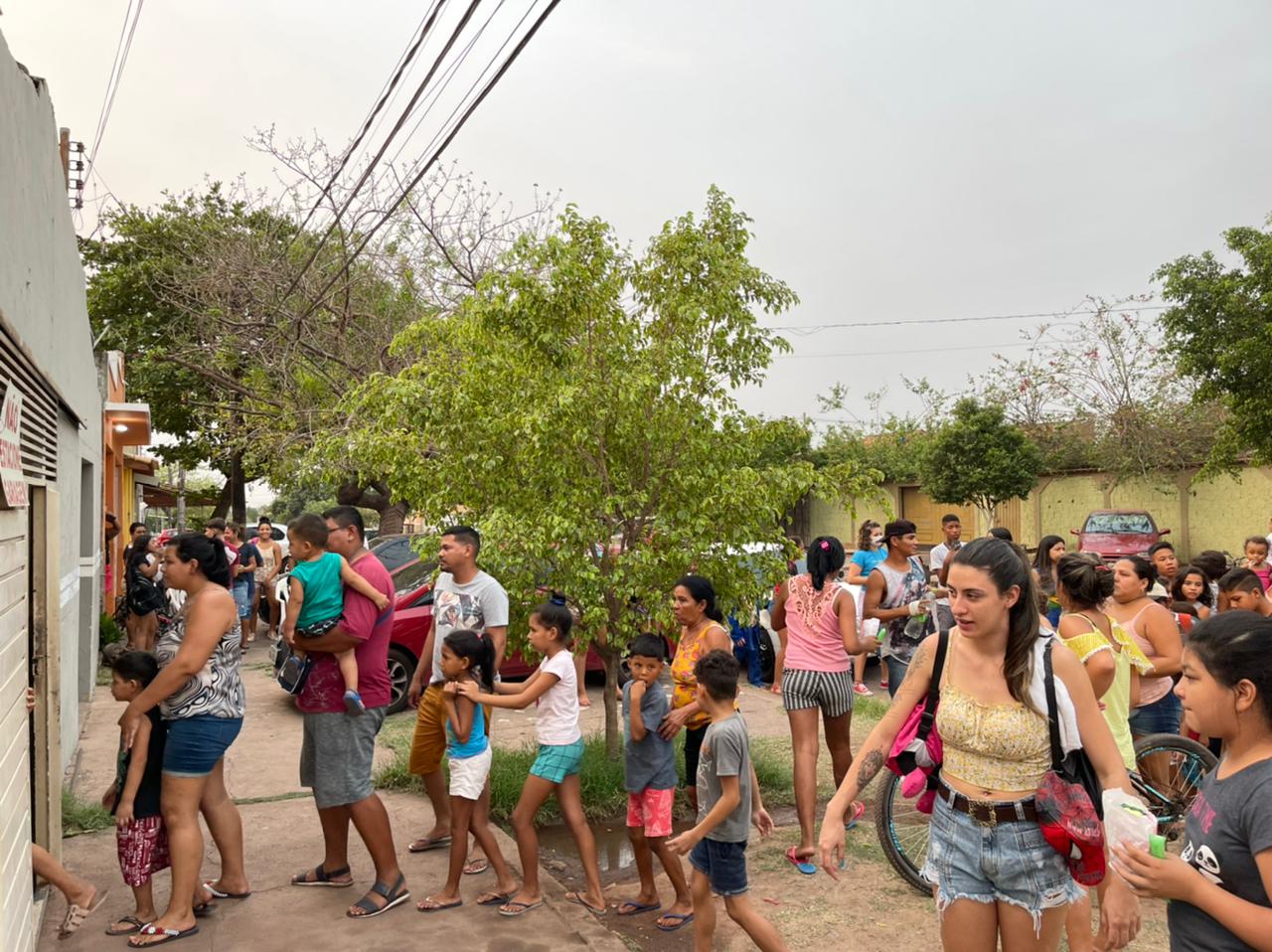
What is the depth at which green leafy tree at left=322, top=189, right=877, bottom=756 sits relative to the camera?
20.3ft

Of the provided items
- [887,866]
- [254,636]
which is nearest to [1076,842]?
[887,866]

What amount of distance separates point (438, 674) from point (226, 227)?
14.4m

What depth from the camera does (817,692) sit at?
5664mm

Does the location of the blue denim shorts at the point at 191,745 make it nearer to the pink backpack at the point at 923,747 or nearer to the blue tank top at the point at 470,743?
the blue tank top at the point at 470,743

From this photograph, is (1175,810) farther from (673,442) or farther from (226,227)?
(226,227)

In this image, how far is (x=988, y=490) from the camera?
28.9 meters

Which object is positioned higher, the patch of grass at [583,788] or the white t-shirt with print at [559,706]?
the white t-shirt with print at [559,706]

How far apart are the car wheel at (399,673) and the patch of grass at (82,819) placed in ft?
10.8

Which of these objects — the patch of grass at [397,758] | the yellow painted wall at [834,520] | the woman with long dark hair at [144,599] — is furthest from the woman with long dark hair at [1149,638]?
the yellow painted wall at [834,520]

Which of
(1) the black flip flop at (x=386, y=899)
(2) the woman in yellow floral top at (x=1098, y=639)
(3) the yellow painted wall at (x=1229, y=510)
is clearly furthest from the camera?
(3) the yellow painted wall at (x=1229, y=510)

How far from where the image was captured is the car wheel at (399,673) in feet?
30.2

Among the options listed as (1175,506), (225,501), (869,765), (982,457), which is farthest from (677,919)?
(225,501)

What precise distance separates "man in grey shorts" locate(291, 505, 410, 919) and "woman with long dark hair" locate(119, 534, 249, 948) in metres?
0.40

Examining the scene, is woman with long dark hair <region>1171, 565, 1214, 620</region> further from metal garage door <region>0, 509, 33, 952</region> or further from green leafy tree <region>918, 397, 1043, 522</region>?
green leafy tree <region>918, 397, 1043, 522</region>
